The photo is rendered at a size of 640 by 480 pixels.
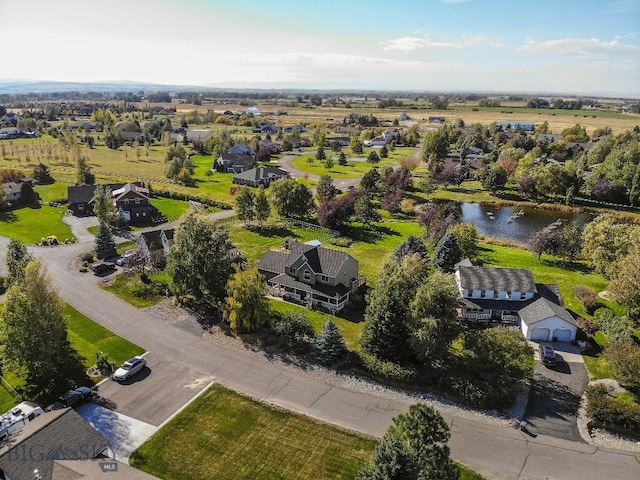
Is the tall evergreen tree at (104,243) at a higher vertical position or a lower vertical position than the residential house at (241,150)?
lower

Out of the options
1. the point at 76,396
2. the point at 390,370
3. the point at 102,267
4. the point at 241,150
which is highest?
the point at 241,150

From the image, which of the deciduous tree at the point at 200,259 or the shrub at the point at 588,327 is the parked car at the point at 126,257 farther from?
the shrub at the point at 588,327

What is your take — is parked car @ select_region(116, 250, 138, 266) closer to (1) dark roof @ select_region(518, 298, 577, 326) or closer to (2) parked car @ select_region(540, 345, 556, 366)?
(1) dark roof @ select_region(518, 298, 577, 326)

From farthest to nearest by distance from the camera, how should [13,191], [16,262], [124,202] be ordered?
[13,191] < [124,202] < [16,262]

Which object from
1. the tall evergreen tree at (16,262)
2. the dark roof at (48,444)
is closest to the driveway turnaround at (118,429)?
the dark roof at (48,444)

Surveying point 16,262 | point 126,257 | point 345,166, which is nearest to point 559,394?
point 126,257

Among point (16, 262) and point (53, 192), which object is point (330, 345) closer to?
point (16, 262)
